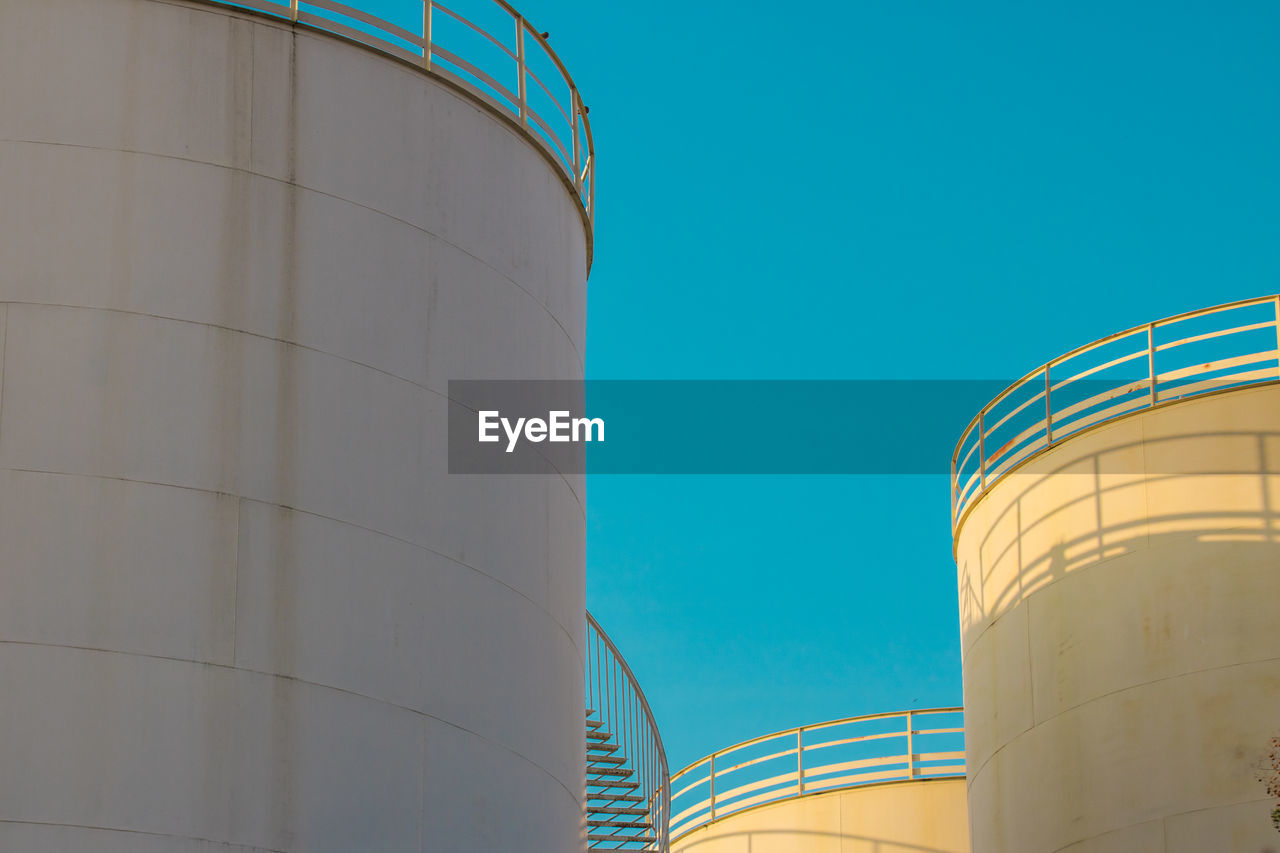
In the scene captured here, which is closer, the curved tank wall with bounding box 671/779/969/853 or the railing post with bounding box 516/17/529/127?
the railing post with bounding box 516/17/529/127

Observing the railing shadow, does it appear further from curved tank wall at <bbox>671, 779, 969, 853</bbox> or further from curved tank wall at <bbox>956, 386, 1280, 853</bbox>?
curved tank wall at <bbox>671, 779, 969, 853</bbox>

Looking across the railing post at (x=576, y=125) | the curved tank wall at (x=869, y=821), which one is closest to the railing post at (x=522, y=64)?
the railing post at (x=576, y=125)

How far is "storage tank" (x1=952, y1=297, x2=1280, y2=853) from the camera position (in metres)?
20.1

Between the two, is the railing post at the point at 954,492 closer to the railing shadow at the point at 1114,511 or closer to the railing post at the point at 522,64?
the railing shadow at the point at 1114,511

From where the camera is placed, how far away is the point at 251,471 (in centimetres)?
1384

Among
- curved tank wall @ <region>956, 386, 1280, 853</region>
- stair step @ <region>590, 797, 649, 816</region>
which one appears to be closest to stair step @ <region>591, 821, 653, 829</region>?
stair step @ <region>590, 797, 649, 816</region>

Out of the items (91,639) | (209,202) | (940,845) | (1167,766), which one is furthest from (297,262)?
(940,845)

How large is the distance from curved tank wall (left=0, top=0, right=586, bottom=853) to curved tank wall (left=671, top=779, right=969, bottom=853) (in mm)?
13502

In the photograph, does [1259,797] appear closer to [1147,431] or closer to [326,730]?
[1147,431]

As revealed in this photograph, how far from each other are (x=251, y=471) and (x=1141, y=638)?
11.2 metres

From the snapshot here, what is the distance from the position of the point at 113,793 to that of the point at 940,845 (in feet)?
59.4

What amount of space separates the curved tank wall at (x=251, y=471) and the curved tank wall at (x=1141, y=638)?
7.41m

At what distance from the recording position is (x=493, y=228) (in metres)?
16.5

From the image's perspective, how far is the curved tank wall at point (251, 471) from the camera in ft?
42.5
